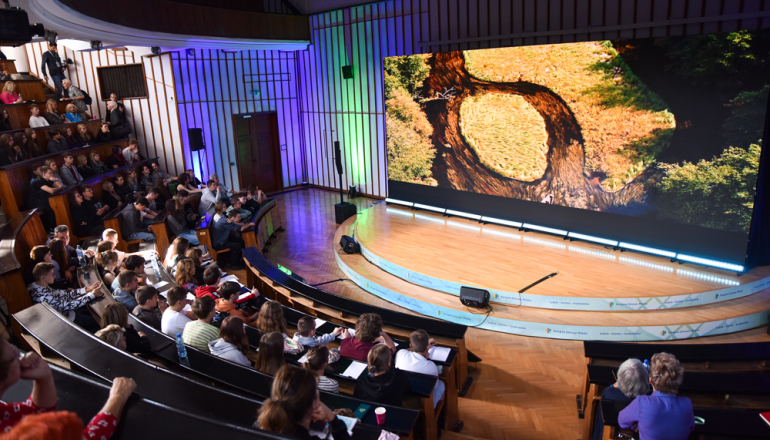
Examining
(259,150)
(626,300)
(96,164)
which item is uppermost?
(96,164)

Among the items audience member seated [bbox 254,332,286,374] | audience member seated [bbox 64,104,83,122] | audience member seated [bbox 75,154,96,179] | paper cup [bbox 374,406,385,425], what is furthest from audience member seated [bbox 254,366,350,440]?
audience member seated [bbox 64,104,83,122]

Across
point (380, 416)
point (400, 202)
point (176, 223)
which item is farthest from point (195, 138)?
point (380, 416)

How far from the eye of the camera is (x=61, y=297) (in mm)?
4102

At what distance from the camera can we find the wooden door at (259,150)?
11.7 meters

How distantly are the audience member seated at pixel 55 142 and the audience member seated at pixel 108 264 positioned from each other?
11.8 ft

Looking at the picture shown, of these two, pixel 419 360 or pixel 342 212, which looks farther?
pixel 342 212

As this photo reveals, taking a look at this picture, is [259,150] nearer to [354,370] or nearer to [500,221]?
[500,221]

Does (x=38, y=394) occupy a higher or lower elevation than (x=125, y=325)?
higher

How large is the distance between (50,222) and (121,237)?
910 mm

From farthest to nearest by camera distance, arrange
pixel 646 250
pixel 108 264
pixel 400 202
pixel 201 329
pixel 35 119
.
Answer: pixel 400 202
pixel 35 119
pixel 646 250
pixel 108 264
pixel 201 329

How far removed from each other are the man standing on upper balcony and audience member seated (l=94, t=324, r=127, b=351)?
332 inches

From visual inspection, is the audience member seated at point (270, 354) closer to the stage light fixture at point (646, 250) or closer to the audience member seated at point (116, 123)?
the stage light fixture at point (646, 250)

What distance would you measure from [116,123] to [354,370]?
8.53 metres

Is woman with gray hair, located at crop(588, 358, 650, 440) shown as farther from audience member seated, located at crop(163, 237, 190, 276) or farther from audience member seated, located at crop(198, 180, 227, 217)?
audience member seated, located at crop(198, 180, 227, 217)
